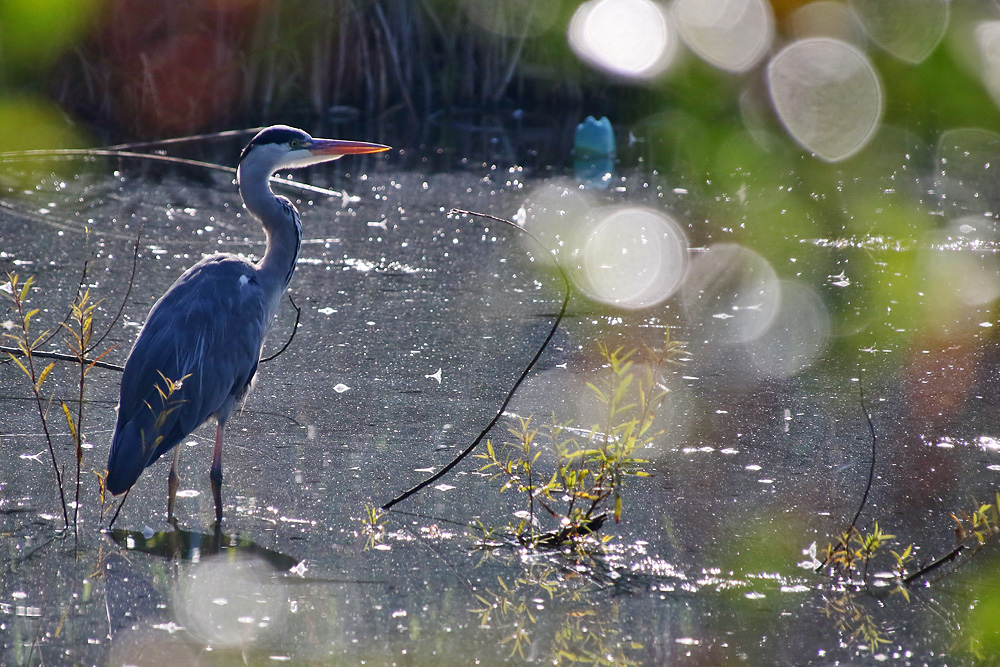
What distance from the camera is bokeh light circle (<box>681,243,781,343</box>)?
5316 mm

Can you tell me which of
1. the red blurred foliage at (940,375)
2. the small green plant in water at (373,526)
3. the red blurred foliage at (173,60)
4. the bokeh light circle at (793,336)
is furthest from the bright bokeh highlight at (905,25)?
the small green plant in water at (373,526)

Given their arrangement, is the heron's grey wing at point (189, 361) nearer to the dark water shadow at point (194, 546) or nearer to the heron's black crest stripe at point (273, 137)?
the dark water shadow at point (194, 546)

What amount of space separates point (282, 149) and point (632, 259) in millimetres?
3044

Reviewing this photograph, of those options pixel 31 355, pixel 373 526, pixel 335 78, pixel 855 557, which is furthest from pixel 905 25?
pixel 31 355

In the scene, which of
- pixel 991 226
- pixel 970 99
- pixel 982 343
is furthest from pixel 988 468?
pixel 970 99

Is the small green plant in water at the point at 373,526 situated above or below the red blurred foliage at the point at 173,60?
below

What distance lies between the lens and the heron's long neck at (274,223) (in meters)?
3.85

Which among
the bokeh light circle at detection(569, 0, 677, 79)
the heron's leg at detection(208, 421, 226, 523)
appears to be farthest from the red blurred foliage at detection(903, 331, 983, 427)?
the bokeh light circle at detection(569, 0, 677, 79)

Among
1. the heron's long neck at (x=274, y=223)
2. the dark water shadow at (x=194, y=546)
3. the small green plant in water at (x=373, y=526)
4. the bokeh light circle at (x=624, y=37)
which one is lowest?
the dark water shadow at (x=194, y=546)

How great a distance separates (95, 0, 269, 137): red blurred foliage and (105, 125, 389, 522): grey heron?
24.5ft

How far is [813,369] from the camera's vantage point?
187 inches

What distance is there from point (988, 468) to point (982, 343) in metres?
1.50

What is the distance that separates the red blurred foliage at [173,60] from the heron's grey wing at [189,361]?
783 cm

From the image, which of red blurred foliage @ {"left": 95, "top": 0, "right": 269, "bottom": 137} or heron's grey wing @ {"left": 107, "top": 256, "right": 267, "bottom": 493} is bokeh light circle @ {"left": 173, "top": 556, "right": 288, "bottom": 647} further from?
red blurred foliage @ {"left": 95, "top": 0, "right": 269, "bottom": 137}
